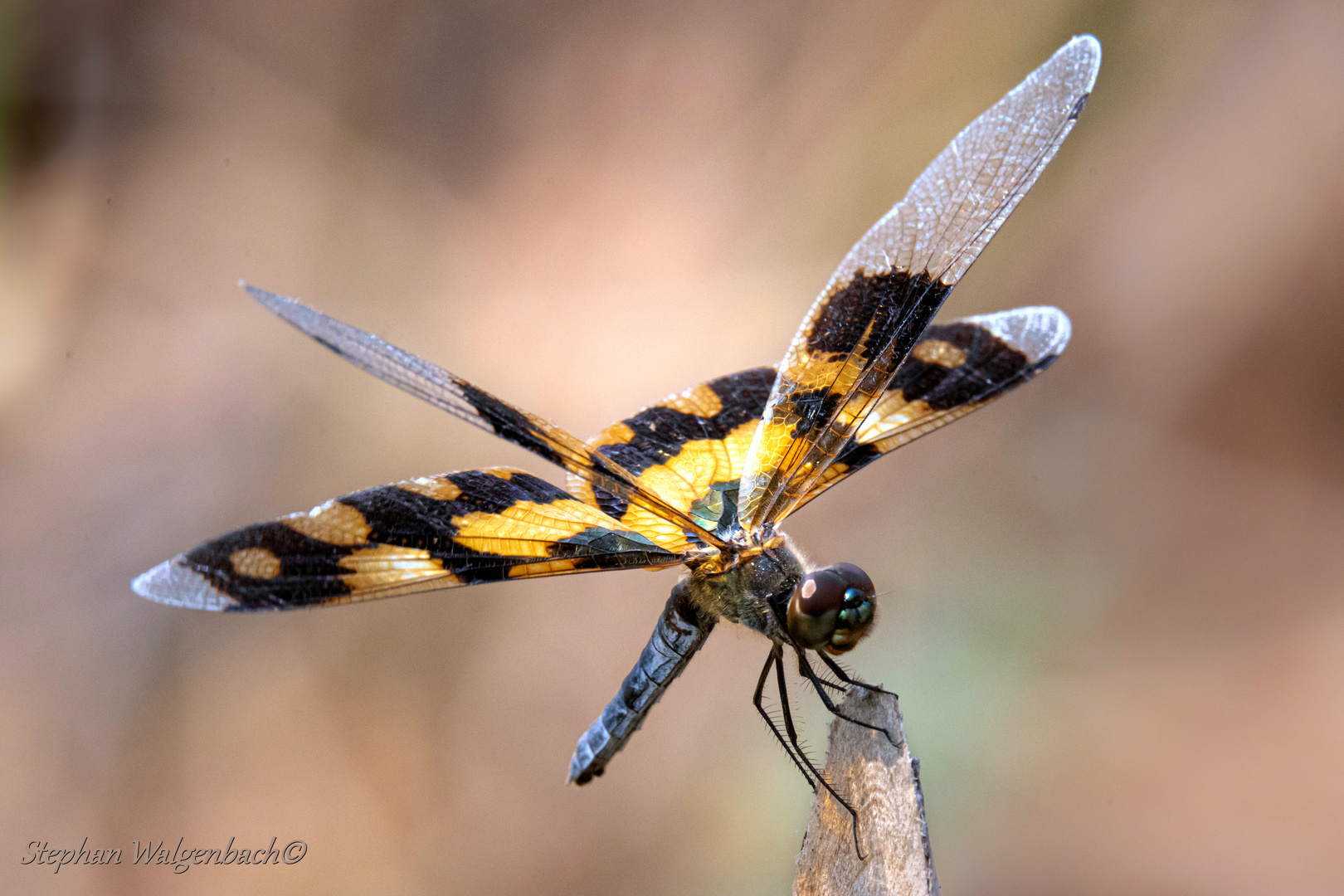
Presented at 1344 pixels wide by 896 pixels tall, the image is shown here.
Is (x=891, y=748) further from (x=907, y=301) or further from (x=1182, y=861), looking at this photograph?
(x=1182, y=861)

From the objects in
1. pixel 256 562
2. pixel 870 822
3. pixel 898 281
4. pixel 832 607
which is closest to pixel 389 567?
pixel 256 562

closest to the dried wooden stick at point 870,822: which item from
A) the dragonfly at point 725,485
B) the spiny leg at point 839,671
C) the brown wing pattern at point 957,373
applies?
the dragonfly at point 725,485

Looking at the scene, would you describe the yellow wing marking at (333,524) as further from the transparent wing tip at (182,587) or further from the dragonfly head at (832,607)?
the dragonfly head at (832,607)

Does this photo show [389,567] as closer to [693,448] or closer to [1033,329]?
[693,448]

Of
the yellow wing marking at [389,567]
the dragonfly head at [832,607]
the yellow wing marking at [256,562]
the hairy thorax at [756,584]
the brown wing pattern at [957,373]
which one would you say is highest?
the brown wing pattern at [957,373]

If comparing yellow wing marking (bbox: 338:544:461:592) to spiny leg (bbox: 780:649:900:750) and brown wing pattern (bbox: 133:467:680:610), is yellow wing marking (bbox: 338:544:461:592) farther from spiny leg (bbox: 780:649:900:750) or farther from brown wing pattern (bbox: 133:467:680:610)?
spiny leg (bbox: 780:649:900:750)

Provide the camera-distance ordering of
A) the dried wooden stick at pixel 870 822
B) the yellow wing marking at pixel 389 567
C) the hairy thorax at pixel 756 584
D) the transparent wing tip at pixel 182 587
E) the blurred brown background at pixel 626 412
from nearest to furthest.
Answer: the dried wooden stick at pixel 870 822 < the transparent wing tip at pixel 182 587 < the yellow wing marking at pixel 389 567 < the hairy thorax at pixel 756 584 < the blurred brown background at pixel 626 412
